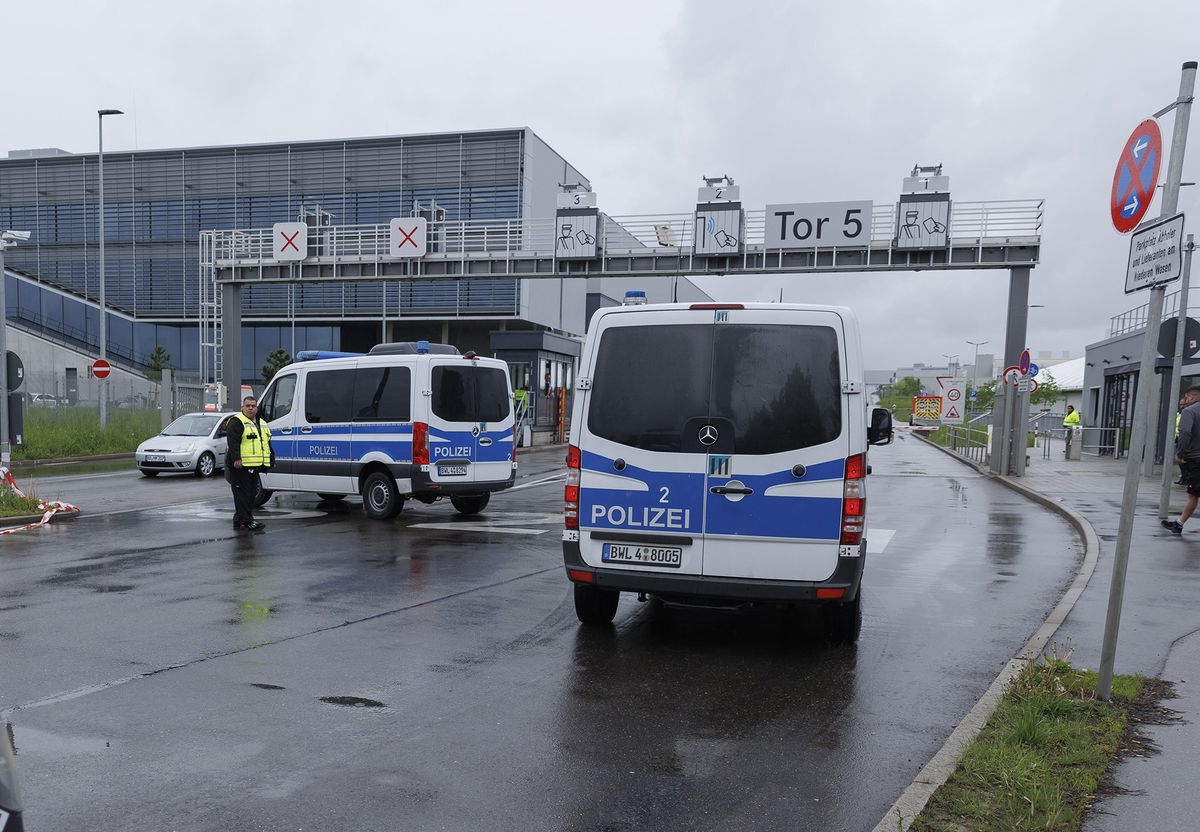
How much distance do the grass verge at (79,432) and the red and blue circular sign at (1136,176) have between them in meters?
26.2

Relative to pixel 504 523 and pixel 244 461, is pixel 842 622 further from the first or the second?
pixel 244 461

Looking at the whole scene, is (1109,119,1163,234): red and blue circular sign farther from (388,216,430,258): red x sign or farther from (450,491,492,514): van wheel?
(388,216,430,258): red x sign

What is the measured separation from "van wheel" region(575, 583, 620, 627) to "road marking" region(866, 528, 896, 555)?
15.1 feet

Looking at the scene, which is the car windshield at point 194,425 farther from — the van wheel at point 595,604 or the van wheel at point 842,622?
the van wheel at point 842,622

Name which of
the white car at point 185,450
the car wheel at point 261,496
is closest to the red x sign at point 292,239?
the white car at point 185,450

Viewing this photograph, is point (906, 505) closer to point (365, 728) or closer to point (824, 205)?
point (824, 205)

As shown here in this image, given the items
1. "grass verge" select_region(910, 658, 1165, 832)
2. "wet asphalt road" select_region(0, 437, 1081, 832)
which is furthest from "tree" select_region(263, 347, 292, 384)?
"grass verge" select_region(910, 658, 1165, 832)

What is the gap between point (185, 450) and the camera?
2075cm

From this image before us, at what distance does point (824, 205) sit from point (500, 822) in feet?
80.8

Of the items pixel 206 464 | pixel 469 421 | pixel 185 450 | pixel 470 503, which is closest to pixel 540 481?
pixel 470 503

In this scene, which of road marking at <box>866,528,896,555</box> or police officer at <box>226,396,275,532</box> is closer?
road marking at <box>866,528,896,555</box>

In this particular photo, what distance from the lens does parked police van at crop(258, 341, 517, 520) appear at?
13.3 meters

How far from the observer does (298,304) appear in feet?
169

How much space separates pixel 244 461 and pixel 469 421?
10.00 ft
